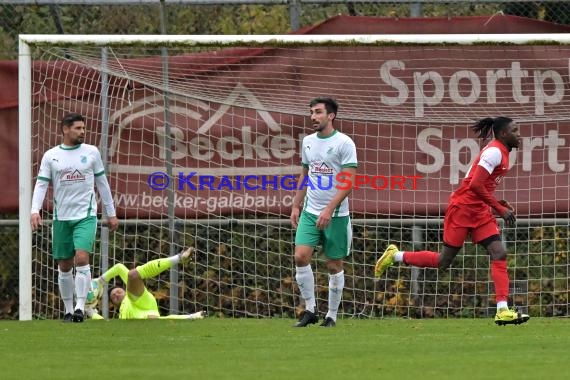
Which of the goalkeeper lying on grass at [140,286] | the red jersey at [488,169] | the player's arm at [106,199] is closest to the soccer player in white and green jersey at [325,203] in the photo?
the red jersey at [488,169]

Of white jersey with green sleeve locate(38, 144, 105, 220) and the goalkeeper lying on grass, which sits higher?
white jersey with green sleeve locate(38, 144, 105, 220)

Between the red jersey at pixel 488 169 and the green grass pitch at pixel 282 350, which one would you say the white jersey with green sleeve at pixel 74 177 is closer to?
the green grass pitch at pixel 282 350

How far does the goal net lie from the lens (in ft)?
52.9

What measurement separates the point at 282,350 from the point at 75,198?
441 cm

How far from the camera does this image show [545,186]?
16.1 meters

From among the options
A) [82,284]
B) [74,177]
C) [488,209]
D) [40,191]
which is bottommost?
[82,284]

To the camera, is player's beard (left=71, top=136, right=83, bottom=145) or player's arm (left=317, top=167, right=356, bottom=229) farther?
player's beard (left=71, top=136, right=83, bottom=145)

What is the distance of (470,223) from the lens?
43.0ft

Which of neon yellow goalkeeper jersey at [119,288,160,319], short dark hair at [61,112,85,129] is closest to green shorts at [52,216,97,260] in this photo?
short dark hair at [61,112,85,129]

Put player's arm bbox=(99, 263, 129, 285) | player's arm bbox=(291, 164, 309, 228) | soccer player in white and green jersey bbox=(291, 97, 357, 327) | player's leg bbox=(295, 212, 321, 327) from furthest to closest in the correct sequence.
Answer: player's arm bbox=(99, 263, 129, 285) → player's arm bbox=(291, 164, 309, 228) → player's leg bbox=(295, 212, 321, 327) → soccer player in white and green jersey bbox=(291, 97, 357, 327)

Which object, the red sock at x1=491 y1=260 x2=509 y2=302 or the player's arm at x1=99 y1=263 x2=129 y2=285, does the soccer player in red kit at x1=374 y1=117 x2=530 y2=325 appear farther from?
the player's arm at x1=99 y1=263 x2=129 y2=285

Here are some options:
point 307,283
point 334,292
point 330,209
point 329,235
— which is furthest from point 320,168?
point 334,292

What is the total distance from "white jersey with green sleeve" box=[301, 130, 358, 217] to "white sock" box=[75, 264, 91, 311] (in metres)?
2.54

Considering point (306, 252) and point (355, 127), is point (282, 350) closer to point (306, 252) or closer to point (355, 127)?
point (306, 252)
